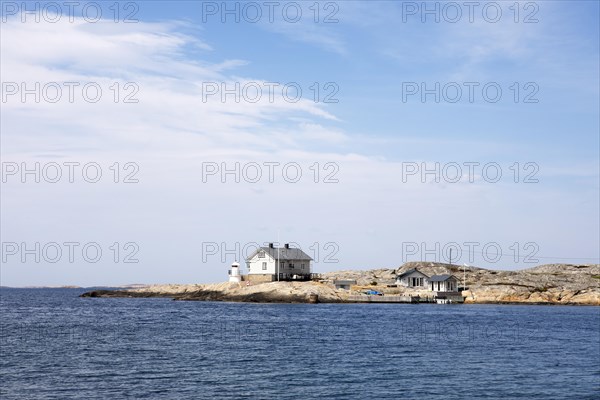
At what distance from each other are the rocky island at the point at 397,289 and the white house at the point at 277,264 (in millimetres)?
3214

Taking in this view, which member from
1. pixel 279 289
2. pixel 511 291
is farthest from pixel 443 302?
pixel 279 289

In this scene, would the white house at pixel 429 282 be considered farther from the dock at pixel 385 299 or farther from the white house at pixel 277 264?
the white house at pixel 277 264

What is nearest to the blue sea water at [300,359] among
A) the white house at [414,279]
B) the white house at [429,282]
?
the white house at [429,282]

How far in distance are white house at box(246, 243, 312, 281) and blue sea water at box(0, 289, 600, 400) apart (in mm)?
42242

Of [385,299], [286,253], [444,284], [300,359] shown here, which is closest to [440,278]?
[444,284]

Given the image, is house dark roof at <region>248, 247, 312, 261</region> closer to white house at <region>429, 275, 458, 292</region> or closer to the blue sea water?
white house at <region>429, 275, 458, 292</region>

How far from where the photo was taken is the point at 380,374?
138 ft

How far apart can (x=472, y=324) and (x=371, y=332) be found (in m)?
16.6

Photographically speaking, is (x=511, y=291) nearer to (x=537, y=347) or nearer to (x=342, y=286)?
(x=342, y=286)

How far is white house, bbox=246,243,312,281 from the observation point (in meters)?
125

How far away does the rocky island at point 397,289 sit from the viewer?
11668 cm

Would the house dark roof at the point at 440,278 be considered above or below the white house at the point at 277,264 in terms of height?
below

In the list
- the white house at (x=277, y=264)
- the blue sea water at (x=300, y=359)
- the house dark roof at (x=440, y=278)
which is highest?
the white house at (x=277, y=264)

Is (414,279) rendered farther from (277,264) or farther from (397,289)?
(277,264)
